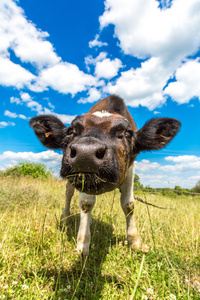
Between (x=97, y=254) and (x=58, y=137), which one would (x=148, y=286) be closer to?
(x=97, y=254)

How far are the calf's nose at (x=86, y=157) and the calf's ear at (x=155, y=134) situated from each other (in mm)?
1541

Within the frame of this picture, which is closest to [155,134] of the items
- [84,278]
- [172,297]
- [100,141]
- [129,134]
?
[129,134]

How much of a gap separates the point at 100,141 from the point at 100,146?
132 millimetres

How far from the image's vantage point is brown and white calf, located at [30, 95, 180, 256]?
2.25 meters

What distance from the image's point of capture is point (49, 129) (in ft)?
12.6

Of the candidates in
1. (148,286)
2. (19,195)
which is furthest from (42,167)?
(148,286)

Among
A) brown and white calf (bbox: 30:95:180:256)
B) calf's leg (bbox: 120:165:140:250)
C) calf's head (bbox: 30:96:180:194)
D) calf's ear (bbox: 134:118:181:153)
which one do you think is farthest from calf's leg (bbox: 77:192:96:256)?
calf's ear (bbox: 134:118:181:153)

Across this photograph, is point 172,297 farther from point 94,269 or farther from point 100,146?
point 100,146

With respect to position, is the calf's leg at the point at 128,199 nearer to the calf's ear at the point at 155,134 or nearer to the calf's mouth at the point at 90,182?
the calf's ear at the point at 155,134

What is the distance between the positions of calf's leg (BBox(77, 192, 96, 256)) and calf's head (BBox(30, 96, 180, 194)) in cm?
103

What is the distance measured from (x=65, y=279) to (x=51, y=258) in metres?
0.51

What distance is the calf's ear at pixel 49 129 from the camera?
372 cm

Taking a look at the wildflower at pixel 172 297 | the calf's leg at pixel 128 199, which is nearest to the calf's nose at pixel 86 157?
the wildflower at pixel 172 297

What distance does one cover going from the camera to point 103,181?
234 cm
